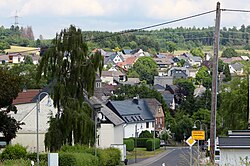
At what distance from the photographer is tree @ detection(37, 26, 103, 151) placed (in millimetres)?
48688

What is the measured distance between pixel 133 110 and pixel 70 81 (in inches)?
1968

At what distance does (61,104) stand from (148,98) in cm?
6447

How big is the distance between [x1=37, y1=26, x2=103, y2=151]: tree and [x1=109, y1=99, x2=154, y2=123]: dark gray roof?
41755 millimetres

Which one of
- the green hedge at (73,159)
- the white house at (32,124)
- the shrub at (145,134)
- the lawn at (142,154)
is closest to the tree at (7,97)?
the white house at (32,124)

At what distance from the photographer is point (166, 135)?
99875 mm

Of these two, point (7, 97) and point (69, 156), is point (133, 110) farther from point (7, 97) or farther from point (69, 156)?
point (69, 156)

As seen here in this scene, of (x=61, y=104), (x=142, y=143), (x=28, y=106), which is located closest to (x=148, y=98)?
(x=142, y=143)

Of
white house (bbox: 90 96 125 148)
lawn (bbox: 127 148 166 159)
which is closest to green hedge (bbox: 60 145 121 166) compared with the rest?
white house (bbox: 90 96 125 148)

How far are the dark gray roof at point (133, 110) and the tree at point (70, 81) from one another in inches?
1644

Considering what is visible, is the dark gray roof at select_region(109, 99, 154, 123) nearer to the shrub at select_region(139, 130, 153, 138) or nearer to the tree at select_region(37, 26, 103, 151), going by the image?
the shrub at select_region(139, 130, 153, 138)

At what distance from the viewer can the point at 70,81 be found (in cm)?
4966

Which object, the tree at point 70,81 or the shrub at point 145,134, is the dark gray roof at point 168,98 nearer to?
the shrub at point 145,134

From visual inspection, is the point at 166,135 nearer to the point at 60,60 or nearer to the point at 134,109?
the point at 134,109

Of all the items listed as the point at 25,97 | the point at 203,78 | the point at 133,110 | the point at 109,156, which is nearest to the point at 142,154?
the point at 25,97
